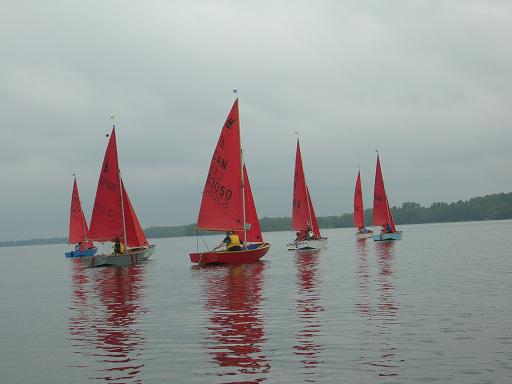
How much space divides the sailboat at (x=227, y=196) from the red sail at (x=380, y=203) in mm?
38286

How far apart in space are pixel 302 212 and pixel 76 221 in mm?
29377

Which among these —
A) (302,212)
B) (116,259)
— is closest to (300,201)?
(302,212)

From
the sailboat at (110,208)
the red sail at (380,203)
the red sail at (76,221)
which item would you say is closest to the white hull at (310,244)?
the red sail at (380,203)

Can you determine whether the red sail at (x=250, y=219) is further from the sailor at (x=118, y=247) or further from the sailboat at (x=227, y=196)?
the sailor at (x=118, y=247)

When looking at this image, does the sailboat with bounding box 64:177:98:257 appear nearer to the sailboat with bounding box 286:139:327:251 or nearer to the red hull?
the sailboat with bounding box 286:139:327:251

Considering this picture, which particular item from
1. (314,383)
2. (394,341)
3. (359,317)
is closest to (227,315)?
(359,317)

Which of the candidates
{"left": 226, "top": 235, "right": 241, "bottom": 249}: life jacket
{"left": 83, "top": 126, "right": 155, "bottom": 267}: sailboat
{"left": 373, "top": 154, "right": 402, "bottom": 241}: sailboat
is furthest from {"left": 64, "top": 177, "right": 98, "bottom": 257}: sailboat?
{"left": 226, "top": 235, "right": 241, "bottom": 249}: life jacket

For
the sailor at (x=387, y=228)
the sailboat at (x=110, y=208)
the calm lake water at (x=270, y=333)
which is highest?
the sailboat at (x=110, y=208)

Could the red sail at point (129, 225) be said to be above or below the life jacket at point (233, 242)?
above

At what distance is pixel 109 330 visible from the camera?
19141mm

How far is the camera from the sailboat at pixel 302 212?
212ft

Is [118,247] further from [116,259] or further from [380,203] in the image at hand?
[380,203]

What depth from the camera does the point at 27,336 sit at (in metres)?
19.5

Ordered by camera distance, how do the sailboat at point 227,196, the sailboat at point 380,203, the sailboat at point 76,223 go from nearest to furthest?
1. the sailboat at point 227,196
2. the sailboat at point 76,223
3. the sailboat at point 380,203
